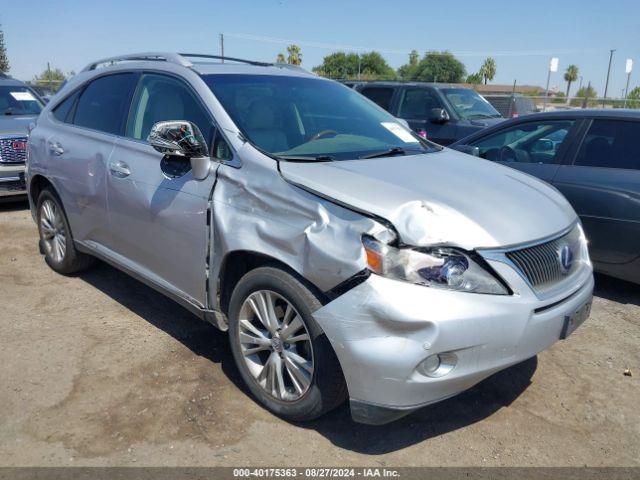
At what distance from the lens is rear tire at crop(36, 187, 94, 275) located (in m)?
4.82

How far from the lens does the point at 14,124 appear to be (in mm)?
7902

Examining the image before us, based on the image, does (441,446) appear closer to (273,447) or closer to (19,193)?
(273,447)

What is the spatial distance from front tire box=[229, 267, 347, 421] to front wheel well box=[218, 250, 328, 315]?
0.06 meters

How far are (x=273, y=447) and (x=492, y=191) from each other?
1731mm

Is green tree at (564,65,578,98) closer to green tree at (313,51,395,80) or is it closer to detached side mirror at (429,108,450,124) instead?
green tree at (313,51,395,80)

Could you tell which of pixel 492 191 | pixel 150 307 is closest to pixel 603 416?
pixel 492 191

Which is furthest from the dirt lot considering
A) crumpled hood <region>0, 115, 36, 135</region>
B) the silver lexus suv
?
crumpled hood <region>0, 115, 36, 135</region>

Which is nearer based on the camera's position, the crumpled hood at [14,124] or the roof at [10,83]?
the crumpled hood at [14,124]

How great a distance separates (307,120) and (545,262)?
1.68 m

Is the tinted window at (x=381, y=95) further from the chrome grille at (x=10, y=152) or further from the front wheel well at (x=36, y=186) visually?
the front wheel well at (x=36, y=186)

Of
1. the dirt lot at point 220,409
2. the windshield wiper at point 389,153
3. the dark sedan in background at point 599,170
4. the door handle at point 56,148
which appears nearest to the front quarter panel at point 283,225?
the windshield wiper at point 389,153

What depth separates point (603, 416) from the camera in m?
3.12

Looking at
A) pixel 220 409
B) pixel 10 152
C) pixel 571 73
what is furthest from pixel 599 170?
pixel 571 73

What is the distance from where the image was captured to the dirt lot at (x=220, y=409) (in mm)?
2756
